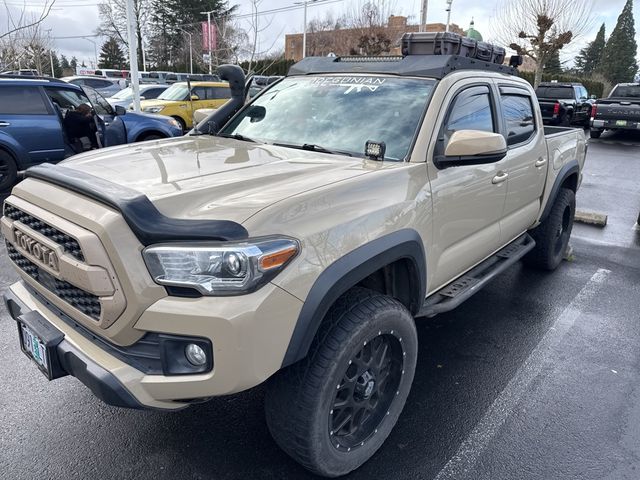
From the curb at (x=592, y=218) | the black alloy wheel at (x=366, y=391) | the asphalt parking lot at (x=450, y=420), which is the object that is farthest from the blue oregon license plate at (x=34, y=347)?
the curb at (x=592, y=218)

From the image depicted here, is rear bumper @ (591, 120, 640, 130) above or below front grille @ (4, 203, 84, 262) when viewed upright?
below

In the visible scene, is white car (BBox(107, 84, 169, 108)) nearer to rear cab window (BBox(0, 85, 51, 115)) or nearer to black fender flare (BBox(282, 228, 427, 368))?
rear cab window (BBox(0, 85, 51, 115))

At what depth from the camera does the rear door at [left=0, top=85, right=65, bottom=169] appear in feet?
25.6

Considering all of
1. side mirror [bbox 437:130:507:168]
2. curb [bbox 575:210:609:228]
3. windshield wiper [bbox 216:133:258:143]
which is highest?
side mirror [bbox 437:130:507:168]

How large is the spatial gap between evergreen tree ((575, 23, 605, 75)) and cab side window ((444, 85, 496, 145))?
228ft

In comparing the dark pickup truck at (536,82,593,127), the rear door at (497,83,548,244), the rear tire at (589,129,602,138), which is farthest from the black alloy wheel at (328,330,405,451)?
the rear tire at (589,129,602,138)

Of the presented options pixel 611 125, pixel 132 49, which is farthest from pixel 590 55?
pixel 132 49

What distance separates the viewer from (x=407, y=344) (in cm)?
261

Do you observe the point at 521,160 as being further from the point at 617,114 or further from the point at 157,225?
the point at 617,114

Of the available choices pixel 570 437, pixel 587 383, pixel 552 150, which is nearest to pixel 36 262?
pixel 570 437

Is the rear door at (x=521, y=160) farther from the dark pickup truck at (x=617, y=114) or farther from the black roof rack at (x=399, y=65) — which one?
the dark pickup truck at (x=617, y=114)

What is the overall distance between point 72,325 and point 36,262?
33cm

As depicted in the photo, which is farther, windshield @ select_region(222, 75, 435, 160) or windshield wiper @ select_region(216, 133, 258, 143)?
windshield wiper @ select_region(216, 133, 258, 143)

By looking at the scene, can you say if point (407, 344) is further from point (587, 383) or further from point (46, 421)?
point (46, 421)
